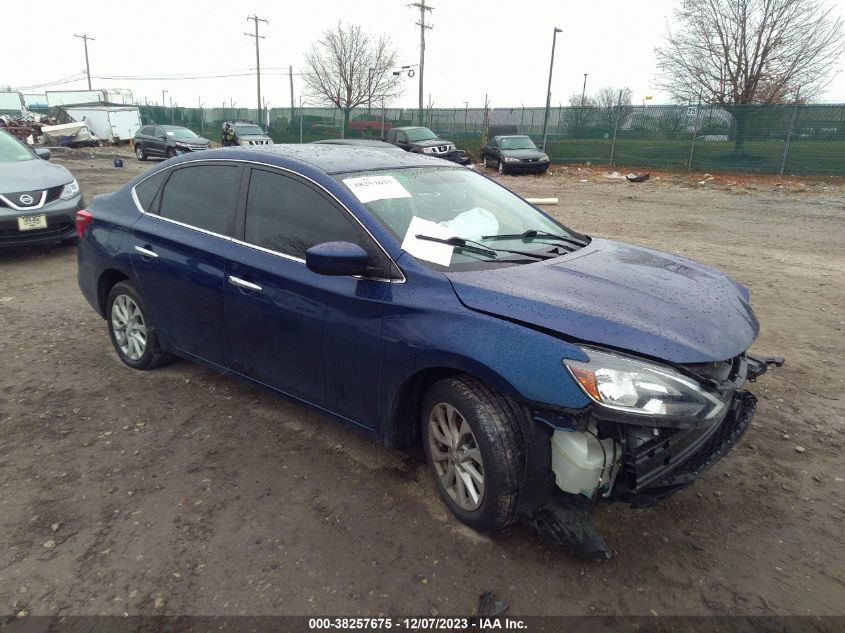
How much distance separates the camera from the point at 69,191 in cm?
768

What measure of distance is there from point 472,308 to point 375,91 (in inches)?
1821

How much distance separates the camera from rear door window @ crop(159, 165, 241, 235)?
3531 millimetres

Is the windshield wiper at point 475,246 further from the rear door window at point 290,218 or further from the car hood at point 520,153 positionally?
the car hood at point 520,153

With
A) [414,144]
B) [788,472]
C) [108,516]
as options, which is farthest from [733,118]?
[108,516]

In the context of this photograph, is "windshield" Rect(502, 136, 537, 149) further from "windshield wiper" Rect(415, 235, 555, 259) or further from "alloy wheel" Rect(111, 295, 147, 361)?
"windshield wiper" Rect(415, 235, 555, 259)

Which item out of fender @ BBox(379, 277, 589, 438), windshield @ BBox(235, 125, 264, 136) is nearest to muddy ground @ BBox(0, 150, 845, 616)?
fender @ BBox(379, 277, 589, 438)

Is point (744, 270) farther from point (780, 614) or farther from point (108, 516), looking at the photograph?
point (108, 516)

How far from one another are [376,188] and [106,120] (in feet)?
122

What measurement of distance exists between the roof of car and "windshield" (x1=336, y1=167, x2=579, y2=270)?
9cm

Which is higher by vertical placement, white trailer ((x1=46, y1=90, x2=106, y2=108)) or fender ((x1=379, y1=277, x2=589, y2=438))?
white trailer ((x1=46, y1=90, x2=106, y2=108))

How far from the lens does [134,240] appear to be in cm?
401

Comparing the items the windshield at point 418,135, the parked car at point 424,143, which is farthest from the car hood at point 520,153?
the windshield at point 418,135

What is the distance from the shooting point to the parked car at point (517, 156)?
22.6 m

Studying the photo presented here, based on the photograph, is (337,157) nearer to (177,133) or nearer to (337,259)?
(337,259)
